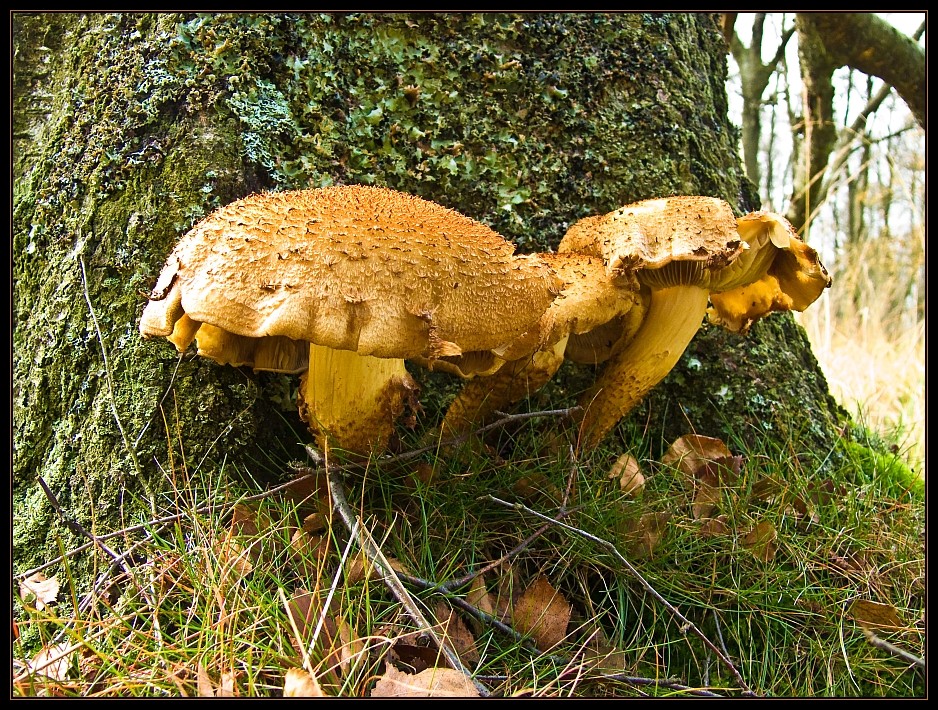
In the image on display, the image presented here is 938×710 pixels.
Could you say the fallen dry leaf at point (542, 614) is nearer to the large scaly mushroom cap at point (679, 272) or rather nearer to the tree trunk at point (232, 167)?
the large scaly mushroom cap at point (679, 272)

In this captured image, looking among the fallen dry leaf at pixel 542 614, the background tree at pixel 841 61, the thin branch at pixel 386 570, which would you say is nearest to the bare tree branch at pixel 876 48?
the background tree at pixel 841 61

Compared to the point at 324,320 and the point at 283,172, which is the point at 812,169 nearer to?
the point at 283,172

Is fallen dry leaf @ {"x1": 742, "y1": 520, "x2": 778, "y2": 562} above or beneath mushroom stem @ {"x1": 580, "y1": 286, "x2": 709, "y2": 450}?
beneath

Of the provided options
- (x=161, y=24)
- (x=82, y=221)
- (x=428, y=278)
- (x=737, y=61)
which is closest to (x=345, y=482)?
(x=428, y=278)

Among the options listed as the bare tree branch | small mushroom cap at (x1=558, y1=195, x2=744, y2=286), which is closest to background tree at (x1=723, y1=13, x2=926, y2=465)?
the bare tree branch

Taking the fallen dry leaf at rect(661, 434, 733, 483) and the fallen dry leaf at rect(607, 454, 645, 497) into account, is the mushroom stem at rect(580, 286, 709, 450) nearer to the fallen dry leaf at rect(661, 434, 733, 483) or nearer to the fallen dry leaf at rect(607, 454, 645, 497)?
the fallen dry leaf at rect(607, 454, 645, 497)

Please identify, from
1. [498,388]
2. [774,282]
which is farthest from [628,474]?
[774,282]

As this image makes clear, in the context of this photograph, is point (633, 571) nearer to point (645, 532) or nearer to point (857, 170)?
point (645, 532)
